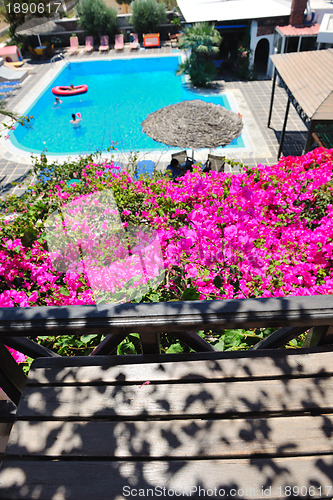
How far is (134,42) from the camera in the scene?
29.0m

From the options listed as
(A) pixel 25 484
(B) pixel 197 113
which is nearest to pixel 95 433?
(A) pixel 25 484

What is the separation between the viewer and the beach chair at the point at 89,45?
93.3 feet

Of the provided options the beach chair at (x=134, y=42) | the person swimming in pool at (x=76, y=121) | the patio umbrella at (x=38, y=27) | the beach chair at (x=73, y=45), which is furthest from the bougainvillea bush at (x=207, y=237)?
the patio umbrella at (x=38, y=27)

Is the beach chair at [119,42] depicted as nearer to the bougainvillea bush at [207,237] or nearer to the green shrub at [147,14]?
the green shrub at [147,14]

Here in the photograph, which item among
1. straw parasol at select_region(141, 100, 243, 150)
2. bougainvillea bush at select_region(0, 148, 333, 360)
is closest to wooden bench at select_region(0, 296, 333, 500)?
bougainvillea bush at select_region(0, 148, 333, 360)

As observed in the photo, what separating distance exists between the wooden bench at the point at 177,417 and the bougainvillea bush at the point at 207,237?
109cm

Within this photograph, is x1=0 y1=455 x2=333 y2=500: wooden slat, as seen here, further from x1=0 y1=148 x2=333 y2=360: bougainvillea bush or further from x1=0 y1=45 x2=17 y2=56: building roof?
x1=0 y1=45 x2=17 y2=56: building roof

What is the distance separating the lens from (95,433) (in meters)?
2.19

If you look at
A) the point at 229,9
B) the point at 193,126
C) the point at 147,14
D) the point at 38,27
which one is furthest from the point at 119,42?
the point at 193,126

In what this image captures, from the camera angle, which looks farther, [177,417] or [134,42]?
[134,42]

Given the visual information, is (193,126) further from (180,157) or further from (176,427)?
(176,427)

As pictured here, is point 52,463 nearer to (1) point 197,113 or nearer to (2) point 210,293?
(2) point 210,293

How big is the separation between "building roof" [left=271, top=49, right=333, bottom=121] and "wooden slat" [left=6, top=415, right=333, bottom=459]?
10.3 meters

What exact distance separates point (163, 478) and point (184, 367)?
0.71 metres
